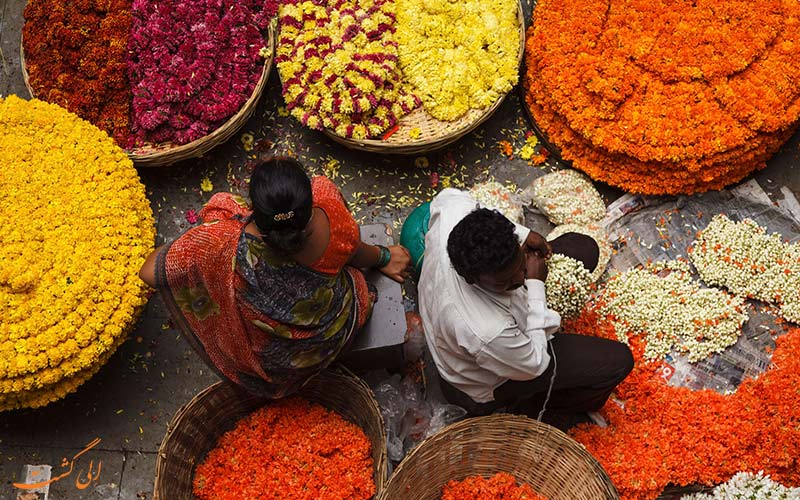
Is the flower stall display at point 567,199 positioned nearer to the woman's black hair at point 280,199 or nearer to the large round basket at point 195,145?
the large round basket at point 195,145

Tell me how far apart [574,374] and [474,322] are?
2.18 feet

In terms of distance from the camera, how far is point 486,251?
→ 6.26 feet

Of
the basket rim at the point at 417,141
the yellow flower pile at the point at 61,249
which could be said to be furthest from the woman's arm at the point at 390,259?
the yellow flower pile at the point at 61,249

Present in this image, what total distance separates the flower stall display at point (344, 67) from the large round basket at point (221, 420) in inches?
44.6

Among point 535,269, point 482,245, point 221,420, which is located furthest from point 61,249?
point 535,269

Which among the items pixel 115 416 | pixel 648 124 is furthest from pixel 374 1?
pixel 115 416

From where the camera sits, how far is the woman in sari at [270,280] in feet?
6.22

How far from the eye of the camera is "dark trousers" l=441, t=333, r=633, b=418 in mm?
2506

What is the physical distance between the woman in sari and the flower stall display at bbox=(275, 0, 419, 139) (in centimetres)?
76

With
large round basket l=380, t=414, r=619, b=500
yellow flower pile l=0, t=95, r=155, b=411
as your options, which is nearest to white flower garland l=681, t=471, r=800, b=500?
large round basket l=380, t=414, r=619, b=500

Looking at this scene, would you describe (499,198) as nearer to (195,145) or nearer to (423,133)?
(423,133)

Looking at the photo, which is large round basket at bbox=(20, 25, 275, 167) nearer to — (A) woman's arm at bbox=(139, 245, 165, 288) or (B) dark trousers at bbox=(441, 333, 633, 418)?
(A) woman's arm at bbox=(139, 245, 165, 288)

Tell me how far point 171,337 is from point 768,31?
9.90ft

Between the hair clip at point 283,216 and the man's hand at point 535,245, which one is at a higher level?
the hair clip at point 283,216
